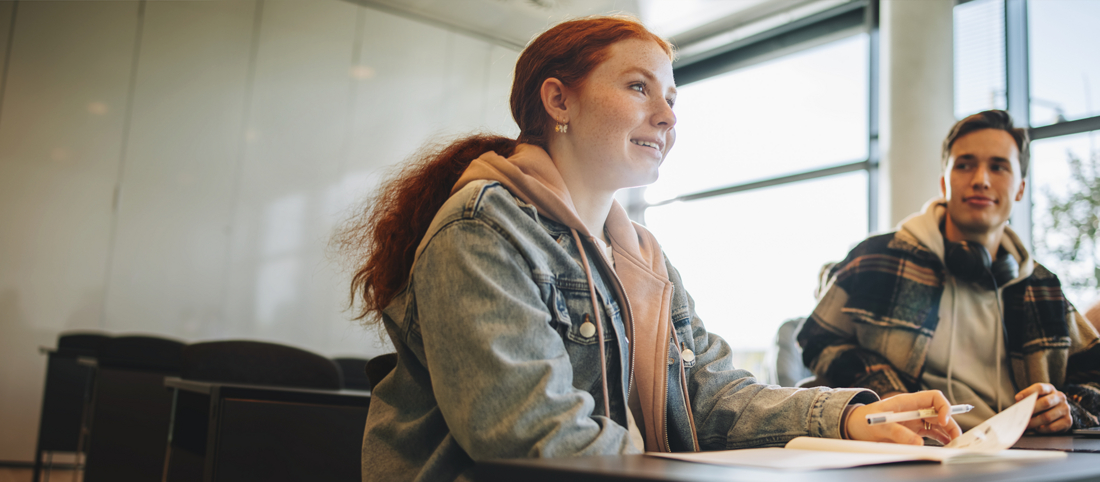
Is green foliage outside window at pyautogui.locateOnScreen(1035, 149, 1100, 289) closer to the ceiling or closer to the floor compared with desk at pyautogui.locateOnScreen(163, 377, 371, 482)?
closer to the ceiling

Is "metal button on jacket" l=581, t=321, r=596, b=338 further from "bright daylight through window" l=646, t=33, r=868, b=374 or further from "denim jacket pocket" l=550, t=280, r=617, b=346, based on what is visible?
"bright daylight through window" l=646, t=33, r=868, b=374

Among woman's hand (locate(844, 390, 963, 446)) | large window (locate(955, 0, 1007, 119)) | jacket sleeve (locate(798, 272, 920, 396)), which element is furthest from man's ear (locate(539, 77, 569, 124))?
large window (locate(955, 0, 1007, 119))

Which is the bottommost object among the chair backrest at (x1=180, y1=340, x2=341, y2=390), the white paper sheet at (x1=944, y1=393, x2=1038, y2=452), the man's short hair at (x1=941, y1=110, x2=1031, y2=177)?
the chair backrest at (x1=180, y1=340, x2=341, y2=390)

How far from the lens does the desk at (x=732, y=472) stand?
1.71 feet

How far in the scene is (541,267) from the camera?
1.01 metres

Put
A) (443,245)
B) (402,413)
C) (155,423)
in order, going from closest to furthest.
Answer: (443,245) → (402,413) → (155,423)

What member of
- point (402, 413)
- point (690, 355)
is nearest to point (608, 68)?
point (690, 355)

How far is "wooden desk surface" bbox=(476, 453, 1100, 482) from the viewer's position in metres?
0.52

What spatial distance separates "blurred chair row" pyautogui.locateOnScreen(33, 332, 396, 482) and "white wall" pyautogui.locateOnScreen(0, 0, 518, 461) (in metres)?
0.69

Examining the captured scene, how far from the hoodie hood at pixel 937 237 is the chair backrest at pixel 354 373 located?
2274 mm

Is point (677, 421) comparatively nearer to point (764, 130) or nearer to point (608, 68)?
point (608, 68)

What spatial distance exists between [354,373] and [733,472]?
308 centimetres

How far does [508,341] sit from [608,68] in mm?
610

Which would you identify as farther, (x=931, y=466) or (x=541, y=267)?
(x=541, y=267)
